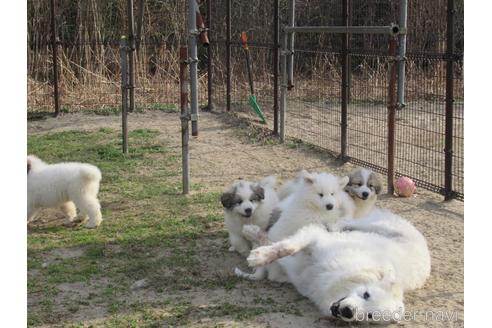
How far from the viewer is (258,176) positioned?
8484 mm

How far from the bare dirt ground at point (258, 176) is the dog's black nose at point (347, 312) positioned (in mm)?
218

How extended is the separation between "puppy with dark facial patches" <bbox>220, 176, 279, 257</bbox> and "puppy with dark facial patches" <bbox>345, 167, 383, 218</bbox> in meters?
0.74

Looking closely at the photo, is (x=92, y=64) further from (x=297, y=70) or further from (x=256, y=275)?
(x=256, y=275)

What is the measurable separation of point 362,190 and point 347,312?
85.5 inches

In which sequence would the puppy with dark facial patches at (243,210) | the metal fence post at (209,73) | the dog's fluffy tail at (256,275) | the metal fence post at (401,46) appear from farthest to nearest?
the metal fence post at (209,73) → the metal fence post at (401,46) → the puppy with dark facial patches at (243,210) → the dog's fluffy tail at (256,275)

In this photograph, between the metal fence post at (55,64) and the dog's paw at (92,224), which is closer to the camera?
the dog's paw at (92,224)

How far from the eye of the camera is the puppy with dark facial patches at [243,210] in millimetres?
5668

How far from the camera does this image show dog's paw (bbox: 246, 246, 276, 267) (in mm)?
4531

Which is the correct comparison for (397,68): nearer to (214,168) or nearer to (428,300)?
(214,168)

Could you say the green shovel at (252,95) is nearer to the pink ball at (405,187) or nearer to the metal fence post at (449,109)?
the pink ball at (405,187)

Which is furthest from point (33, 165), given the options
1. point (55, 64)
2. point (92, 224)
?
point (55, 64)

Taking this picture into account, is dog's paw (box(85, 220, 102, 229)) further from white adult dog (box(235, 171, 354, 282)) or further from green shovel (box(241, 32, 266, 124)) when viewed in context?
green shovel (box(241, 32, 266, 124))

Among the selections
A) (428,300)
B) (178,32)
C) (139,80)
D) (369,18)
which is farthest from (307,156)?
(178,32)

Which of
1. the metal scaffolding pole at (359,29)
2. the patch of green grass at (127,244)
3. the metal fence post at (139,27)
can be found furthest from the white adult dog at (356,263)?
the metal fence post at (139,27)
